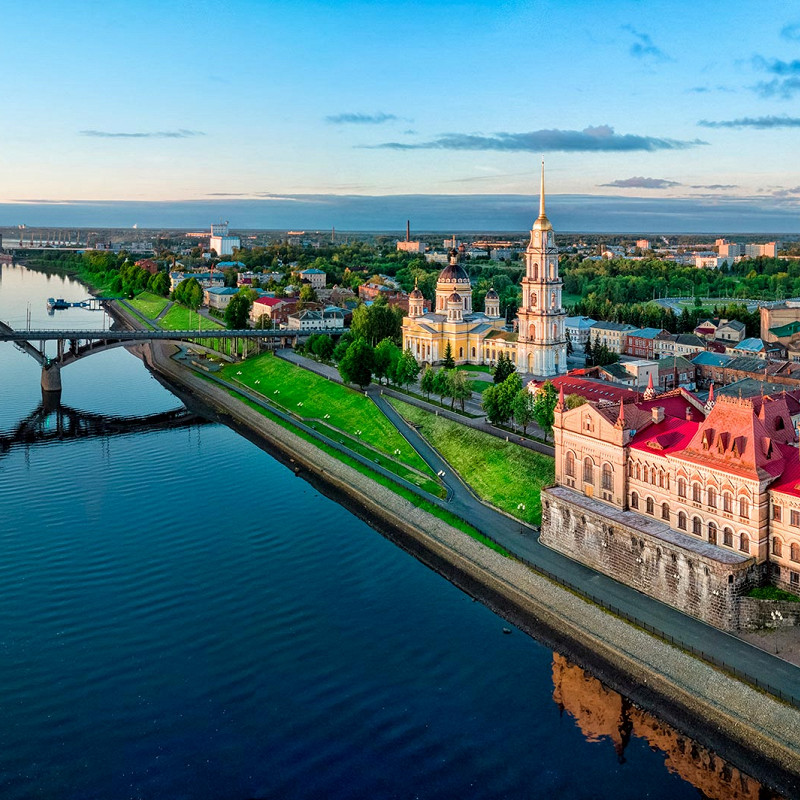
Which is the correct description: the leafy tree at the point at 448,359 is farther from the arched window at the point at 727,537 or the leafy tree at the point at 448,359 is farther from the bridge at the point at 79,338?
the arched window at the point at 727,537

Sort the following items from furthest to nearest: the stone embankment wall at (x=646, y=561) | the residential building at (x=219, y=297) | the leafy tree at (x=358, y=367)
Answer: the residential building at (x=219, y=297) → the leafy tree at (x=358, y=367) → the stone embankment wall at (x=646, y=561)

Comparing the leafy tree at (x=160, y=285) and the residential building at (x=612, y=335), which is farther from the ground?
the leafy tree at (x=160, y=285)

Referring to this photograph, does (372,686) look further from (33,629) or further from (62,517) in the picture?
(62,517)

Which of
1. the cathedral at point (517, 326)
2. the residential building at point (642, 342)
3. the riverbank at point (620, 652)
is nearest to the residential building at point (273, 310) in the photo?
the cathedral at point (517, 326)

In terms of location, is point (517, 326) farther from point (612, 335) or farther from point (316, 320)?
point (316, 320)

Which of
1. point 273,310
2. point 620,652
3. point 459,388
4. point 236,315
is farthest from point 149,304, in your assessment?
point 620,652
